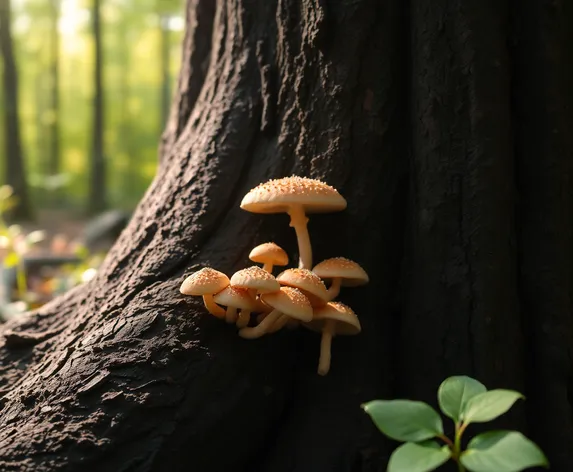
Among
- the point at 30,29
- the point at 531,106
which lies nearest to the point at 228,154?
the point at 531,106

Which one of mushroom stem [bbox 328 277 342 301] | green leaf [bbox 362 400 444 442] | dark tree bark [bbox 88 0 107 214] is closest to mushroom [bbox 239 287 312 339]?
mushroom stem [bbox 328 277 342 301]

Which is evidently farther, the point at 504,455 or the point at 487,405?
the point at 487,405

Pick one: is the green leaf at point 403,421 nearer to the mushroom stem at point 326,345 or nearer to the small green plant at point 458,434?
the small green plant at point 458,434

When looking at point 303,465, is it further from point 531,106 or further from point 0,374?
point 531,106

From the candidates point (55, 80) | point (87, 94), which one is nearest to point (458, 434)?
point (55, 80)

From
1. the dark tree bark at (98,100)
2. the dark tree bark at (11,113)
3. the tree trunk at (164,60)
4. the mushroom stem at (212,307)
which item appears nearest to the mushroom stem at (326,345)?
the mushroom stem at (212,307)

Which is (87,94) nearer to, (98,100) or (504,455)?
(98,100)
